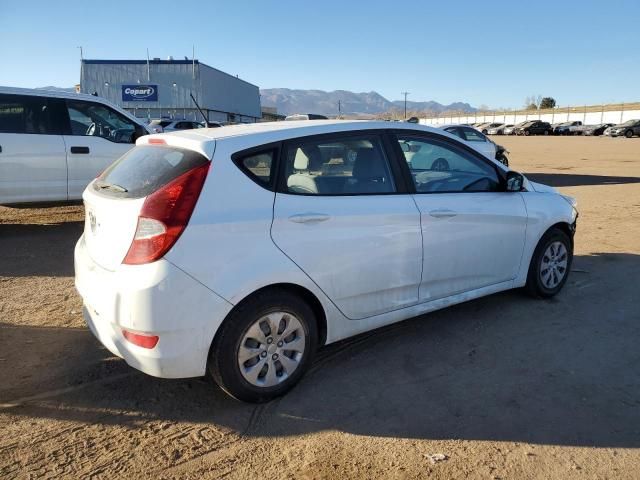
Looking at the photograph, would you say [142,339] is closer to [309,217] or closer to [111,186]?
[111,186]

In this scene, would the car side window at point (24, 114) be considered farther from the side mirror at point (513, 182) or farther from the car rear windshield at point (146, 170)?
the side mirror at point (513, 182)

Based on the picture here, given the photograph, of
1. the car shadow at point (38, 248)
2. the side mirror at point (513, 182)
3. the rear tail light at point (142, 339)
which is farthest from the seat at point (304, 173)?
the car shadow at point (38, 248)

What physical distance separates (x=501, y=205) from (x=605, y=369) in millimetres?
1474

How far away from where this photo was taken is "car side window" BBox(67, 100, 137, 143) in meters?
7.68

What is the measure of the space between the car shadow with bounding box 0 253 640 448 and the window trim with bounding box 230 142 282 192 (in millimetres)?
1332

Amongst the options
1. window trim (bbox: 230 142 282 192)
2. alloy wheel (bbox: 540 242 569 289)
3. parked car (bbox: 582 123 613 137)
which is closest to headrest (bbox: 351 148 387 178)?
window trim (bbox: 230 142 282 192)

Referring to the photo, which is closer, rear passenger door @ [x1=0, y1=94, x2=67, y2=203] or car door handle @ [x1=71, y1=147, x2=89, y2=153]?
Answer: rear passenger door @ [x1=0, y1=94, x2=67, y2=203]

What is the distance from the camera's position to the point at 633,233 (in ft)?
25.8

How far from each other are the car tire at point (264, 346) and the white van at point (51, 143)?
5.65 meters

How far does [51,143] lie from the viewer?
7.41 meters

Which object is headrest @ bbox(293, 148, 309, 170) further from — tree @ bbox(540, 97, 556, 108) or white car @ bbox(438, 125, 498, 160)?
tree @ bbox(540, 97, 556, 108)

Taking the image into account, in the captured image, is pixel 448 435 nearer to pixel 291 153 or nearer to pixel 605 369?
pixel 605 369

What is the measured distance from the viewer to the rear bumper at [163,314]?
2.78 m

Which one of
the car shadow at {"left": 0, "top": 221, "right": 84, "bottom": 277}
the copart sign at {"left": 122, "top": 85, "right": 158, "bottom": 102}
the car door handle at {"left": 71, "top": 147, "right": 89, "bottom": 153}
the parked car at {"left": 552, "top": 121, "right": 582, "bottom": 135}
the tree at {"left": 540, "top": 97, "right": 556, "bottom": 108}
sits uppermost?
the tree at {"left": 540, "top": 97, "right": 556, "bottom": 108}
